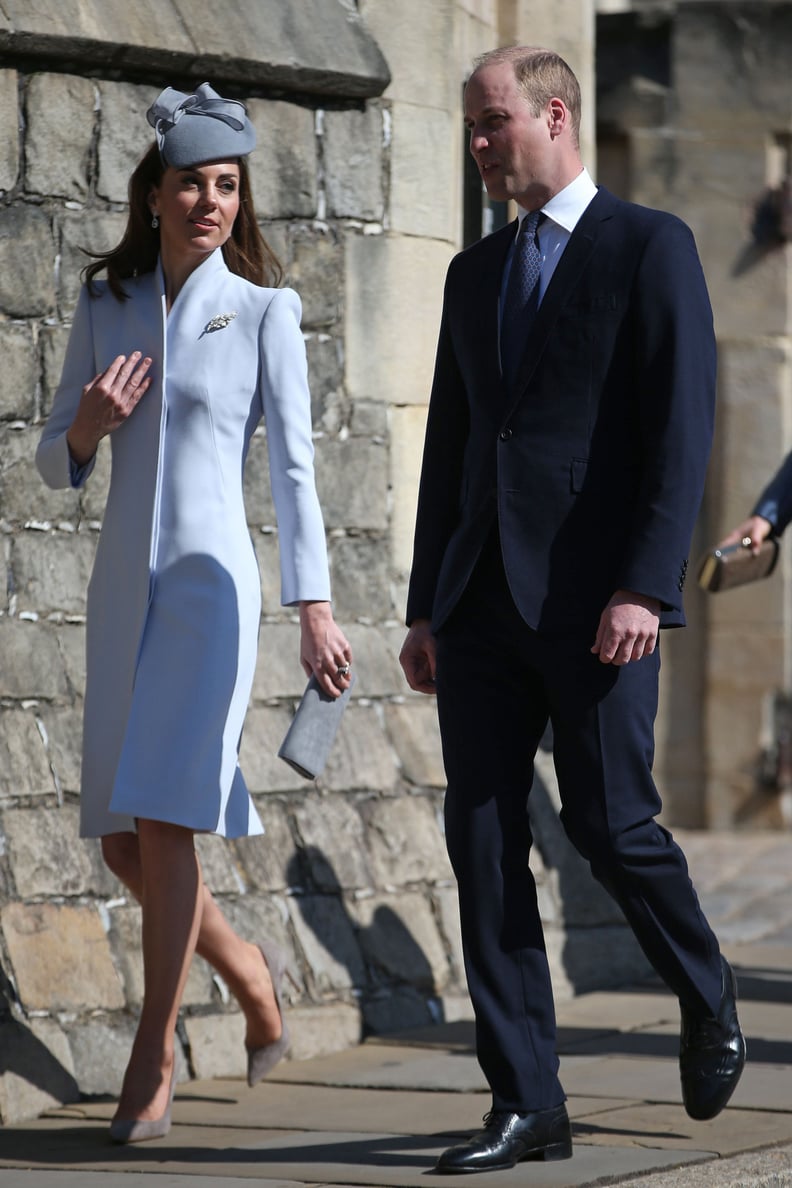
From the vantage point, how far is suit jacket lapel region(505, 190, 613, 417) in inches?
157

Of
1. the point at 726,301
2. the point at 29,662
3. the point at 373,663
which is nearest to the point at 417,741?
the point at 373,663

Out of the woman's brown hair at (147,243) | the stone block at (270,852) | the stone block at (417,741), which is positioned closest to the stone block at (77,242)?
the woman's brown hair at (147,243)

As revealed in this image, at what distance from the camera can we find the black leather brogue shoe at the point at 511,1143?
154 inches

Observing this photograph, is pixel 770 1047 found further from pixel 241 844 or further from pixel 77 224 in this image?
pixel 77 224

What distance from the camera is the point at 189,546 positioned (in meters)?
4.35

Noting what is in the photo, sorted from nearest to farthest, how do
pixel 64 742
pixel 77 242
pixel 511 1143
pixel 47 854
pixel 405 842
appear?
pixel 511 1143, pixel 47 854, pixel 64 742, pixel 77 242, pixel 405 842

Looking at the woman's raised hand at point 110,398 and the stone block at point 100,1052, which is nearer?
the woman's raised hand at point 110,398

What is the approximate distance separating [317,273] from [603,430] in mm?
2247

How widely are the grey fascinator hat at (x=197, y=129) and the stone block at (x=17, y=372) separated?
3.30 ft

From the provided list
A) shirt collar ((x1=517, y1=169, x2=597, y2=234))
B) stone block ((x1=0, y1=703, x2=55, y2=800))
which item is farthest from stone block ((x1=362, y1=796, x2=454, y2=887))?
shirt collar ((x1=517, y1=169, x2=597, y2=234))

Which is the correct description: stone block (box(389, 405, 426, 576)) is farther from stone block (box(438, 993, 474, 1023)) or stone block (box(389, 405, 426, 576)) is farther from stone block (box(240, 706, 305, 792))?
stone block (box(438, 993, 474, 1023))

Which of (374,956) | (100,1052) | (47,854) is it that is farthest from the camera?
(374,956)

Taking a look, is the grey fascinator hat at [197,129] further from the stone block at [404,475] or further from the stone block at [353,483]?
the stone block at [404,475]

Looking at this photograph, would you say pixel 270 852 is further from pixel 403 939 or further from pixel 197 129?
pixel 197 129
